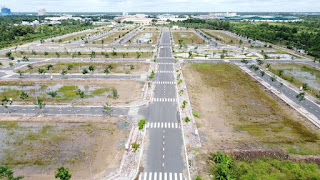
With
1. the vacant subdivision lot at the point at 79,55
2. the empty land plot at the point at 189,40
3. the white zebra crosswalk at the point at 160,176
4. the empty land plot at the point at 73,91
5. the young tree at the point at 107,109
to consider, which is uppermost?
the empty land plot at the point at 189,40

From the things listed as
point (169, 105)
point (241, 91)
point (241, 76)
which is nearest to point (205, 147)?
point (169, 105)

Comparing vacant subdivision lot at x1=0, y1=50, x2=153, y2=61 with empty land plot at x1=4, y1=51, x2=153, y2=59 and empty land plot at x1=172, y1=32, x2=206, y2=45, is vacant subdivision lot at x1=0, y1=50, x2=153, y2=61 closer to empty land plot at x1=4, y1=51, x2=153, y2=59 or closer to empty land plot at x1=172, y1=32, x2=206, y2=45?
empty land plot at x1=4, y1=51, x2=153, y2=59

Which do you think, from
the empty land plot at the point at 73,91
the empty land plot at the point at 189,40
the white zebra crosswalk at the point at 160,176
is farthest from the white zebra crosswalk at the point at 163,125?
the empty land plot at the point at 189,40

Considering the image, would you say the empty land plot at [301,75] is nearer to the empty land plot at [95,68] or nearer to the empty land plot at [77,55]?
the empty land plot at [95,68]

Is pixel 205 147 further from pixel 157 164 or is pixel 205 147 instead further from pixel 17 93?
pixel 17 93

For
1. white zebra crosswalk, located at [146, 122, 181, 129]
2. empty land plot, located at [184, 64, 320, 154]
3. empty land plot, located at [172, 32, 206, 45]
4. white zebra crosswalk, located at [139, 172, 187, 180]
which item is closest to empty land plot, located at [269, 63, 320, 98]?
empty land plot, located at [184, 64, 320, 154]
